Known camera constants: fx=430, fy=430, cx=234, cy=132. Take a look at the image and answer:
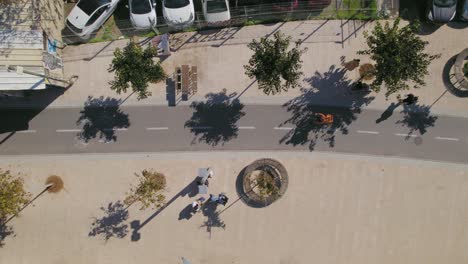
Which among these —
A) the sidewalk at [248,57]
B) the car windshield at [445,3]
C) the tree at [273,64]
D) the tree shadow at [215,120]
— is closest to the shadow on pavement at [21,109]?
the sidewalk at [248,57]

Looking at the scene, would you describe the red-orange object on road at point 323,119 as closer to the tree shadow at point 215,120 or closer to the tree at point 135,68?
the tree shadow at point 215,120

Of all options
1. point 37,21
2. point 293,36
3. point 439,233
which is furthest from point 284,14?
point 439,233

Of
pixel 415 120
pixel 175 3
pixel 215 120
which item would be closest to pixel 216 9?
pixel 175 3

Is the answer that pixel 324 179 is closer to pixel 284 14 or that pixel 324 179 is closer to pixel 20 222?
pixel 284 14

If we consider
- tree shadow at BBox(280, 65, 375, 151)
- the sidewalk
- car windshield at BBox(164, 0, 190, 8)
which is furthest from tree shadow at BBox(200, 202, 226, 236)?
car windshield at BBox(164, 0, 190, 8)

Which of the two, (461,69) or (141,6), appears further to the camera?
(461,69)

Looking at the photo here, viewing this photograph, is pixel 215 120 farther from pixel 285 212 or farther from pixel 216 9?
pixel 285 212

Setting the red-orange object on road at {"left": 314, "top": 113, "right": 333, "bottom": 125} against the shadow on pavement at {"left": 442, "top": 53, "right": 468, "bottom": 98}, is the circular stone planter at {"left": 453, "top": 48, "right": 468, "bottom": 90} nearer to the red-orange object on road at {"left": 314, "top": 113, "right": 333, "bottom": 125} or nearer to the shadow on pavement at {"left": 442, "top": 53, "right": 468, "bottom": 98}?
the shadow on pavement at {"left": 442, "top": 53, "right": 468, "bottom": 98}
